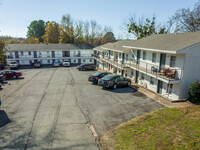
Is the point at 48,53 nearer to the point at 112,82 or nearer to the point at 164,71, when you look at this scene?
the point at 112,82

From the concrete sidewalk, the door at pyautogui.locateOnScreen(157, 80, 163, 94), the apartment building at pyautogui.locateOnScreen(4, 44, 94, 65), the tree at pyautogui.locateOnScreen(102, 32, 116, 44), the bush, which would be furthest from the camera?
the tree at pyautogui.locateOnScreen(102, 32, 116, 44)

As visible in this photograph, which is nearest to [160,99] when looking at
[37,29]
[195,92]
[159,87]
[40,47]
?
[159,87]

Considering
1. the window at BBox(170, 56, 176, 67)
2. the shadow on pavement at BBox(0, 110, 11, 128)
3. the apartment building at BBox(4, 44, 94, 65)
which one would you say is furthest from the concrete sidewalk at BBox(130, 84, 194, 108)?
the apartment building at BBox(4, 44, 94, 65)

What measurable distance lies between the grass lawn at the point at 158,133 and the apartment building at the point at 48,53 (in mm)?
35336

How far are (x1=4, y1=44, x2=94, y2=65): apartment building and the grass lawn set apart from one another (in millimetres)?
35336

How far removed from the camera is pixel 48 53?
Answer: 4256 centimetres

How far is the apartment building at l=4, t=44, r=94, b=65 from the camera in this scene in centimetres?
3984

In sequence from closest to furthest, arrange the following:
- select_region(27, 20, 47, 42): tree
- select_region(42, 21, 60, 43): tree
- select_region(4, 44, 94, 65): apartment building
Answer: select_region(4, 44, 94, 65): apartment building < select_region(42, 21, 60, 43): tree < select_region(27, 20, 47, 42): tree

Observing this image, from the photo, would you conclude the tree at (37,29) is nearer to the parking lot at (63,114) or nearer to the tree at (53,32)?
the tree at (53,32)

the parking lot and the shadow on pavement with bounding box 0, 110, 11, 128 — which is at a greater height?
the parking lot

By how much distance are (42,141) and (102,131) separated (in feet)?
11.0

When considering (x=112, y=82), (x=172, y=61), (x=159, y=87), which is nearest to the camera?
(x=172, y=61)

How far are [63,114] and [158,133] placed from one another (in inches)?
264

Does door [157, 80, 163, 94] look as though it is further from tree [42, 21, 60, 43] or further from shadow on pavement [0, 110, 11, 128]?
tree [42, 21, 60, 43]
